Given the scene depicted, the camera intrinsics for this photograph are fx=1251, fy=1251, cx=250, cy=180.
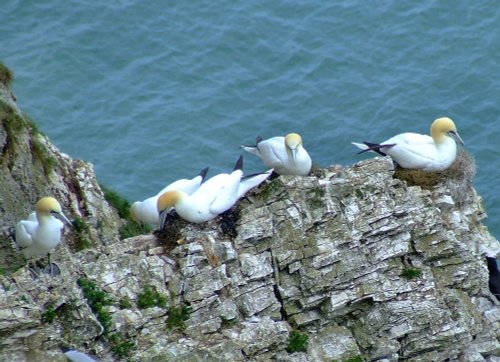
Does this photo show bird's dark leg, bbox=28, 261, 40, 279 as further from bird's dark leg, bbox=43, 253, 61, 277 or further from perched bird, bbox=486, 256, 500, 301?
perched bird, bbox=486, 256, 500, 301

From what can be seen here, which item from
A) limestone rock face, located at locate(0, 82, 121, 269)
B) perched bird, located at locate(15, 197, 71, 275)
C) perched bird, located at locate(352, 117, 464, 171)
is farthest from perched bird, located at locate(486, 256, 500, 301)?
perched bird, located at locate(15, 197, 71, 275)

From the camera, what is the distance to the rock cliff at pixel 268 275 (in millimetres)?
16094

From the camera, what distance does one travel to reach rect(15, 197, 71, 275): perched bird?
16.9 meters

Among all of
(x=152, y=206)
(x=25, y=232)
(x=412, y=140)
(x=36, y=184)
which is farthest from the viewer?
(x=412, y=140)

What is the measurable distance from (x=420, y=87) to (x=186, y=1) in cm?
827

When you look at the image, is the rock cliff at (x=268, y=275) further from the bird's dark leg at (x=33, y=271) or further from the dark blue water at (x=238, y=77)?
the dark blue water at (x=238, y=77)

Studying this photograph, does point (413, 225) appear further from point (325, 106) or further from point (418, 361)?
point (325, 106)

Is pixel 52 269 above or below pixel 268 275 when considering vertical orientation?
above

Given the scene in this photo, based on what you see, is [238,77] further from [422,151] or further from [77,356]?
[77,356]

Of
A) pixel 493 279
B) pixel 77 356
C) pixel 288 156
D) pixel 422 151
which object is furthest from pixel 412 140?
pixel 77 356

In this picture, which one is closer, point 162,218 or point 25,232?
point 25,232

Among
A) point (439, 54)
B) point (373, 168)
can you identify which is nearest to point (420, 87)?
point (439, 54)

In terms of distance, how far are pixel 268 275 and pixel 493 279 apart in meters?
4.63

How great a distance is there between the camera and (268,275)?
58.3 ft
